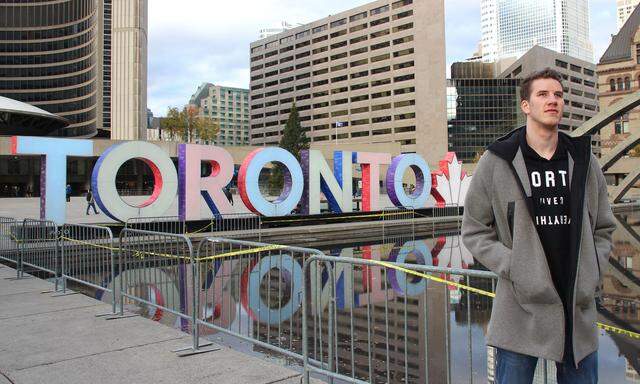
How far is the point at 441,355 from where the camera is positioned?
5508mm

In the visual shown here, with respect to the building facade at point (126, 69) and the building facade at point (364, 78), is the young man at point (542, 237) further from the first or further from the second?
the building facade at point (126, 69)

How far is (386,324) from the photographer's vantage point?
13.9 feet

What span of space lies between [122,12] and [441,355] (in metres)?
102

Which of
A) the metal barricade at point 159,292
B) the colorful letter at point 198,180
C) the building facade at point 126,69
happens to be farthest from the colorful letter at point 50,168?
the building facade at point 126,69

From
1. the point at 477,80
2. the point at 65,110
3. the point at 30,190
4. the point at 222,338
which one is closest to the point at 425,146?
the point at 477,80

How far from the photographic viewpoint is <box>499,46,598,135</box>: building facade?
119000mm

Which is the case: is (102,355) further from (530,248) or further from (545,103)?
(545,103)

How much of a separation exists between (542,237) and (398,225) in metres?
21.7

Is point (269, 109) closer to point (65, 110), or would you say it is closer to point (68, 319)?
point (65, 110)

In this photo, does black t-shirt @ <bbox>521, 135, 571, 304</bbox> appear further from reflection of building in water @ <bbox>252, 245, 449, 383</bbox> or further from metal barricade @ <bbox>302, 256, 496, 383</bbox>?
reflection of building in water @ <bbox>252, 245, 449, 383</bbox>

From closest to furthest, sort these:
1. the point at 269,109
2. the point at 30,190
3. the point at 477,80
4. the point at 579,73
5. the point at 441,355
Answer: the point at 441,355 → the point at 30,190 → the point at 477,80 → the point at 579,73 → the point at 269,109

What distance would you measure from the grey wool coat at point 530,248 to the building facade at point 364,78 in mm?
95502

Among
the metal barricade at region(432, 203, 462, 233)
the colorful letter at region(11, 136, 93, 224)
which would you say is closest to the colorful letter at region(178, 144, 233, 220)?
the colorful letter at region(11, 136, 93, 224)

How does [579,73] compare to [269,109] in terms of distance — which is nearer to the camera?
[579,73]
